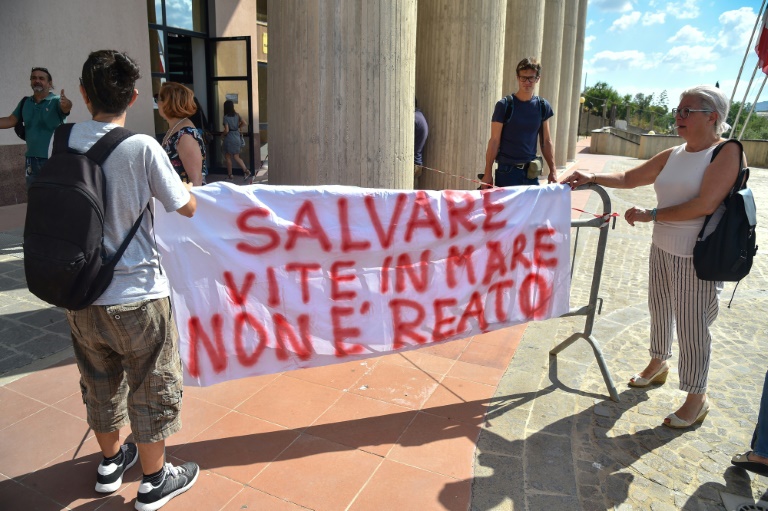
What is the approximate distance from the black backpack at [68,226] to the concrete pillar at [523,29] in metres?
10.6

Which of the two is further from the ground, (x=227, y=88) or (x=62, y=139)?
(x=227, y=88)

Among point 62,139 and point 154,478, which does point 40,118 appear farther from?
point 154,478

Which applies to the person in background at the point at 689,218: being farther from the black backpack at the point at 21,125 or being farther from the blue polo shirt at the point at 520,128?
the black backpack at the point at 21,125

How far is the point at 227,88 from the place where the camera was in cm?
1261

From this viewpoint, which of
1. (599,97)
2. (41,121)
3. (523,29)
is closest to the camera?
(41,121)

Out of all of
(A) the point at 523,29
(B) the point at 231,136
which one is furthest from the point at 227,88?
(A) the point at 523,29

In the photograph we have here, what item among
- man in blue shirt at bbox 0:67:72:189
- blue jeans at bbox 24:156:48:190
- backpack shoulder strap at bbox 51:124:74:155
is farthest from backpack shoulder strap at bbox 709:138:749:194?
blue jeans at bbox 24:156:48:190

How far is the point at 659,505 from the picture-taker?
9.23ft

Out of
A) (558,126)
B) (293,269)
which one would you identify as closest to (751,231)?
(293,269)

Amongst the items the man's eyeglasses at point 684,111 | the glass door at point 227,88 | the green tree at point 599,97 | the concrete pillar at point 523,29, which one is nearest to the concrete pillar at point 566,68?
the concrete pillar at point 523,29

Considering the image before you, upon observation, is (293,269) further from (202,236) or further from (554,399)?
(554,399)

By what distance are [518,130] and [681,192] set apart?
2022mm

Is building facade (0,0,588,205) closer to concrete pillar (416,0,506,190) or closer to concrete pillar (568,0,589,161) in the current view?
concrete pillar (416,0,506,190)

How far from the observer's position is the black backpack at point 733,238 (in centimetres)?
318
